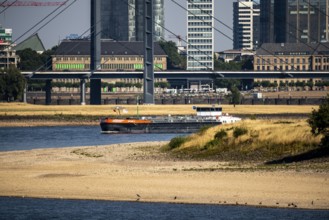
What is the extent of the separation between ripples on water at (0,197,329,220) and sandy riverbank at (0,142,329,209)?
36.6 inches

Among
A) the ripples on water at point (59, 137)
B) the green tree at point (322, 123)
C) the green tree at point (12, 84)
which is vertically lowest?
the ripples on water at point (59, 137)

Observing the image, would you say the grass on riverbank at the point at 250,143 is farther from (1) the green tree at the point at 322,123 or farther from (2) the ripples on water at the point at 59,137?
(2) the ripples on water at the point at 59,137

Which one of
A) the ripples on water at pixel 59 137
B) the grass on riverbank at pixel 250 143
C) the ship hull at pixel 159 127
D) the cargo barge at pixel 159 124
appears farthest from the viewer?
the ship hull at pixel 159 127

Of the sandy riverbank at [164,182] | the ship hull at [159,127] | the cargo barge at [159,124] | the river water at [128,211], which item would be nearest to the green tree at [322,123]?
the sandy riverbank at [164,182]

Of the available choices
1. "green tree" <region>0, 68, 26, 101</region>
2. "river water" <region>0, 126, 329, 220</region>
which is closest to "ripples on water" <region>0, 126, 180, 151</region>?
"river water" <region>0, 126, 329, 220</region>

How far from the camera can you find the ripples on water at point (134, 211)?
1887 inches

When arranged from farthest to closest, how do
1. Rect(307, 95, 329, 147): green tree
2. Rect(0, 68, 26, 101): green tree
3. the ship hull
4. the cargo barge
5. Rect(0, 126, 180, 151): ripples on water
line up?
Rect(0, 68, 26, 101): green tree
the ship hull
the cargo barge
Rect(0, 126, 180, 151): ripples on water
Rect(307, 95, 329, 147): green tree

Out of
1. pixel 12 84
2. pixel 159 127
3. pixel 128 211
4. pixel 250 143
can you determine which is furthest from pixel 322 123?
pixel 12 84

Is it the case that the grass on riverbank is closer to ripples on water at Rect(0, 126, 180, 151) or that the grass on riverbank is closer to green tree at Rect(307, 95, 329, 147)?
green tree at Rect(307, 95, 329, 147)

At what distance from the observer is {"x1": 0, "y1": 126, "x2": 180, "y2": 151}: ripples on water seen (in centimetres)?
9856

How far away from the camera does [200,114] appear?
132 m

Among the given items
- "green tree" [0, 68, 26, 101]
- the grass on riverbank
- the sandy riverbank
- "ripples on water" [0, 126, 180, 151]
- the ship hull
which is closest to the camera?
the sandy riverbank

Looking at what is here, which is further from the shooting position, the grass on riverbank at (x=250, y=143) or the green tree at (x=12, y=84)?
the green tree at (x=12, y=84)

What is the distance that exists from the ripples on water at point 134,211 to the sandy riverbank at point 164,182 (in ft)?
A: 3.05
